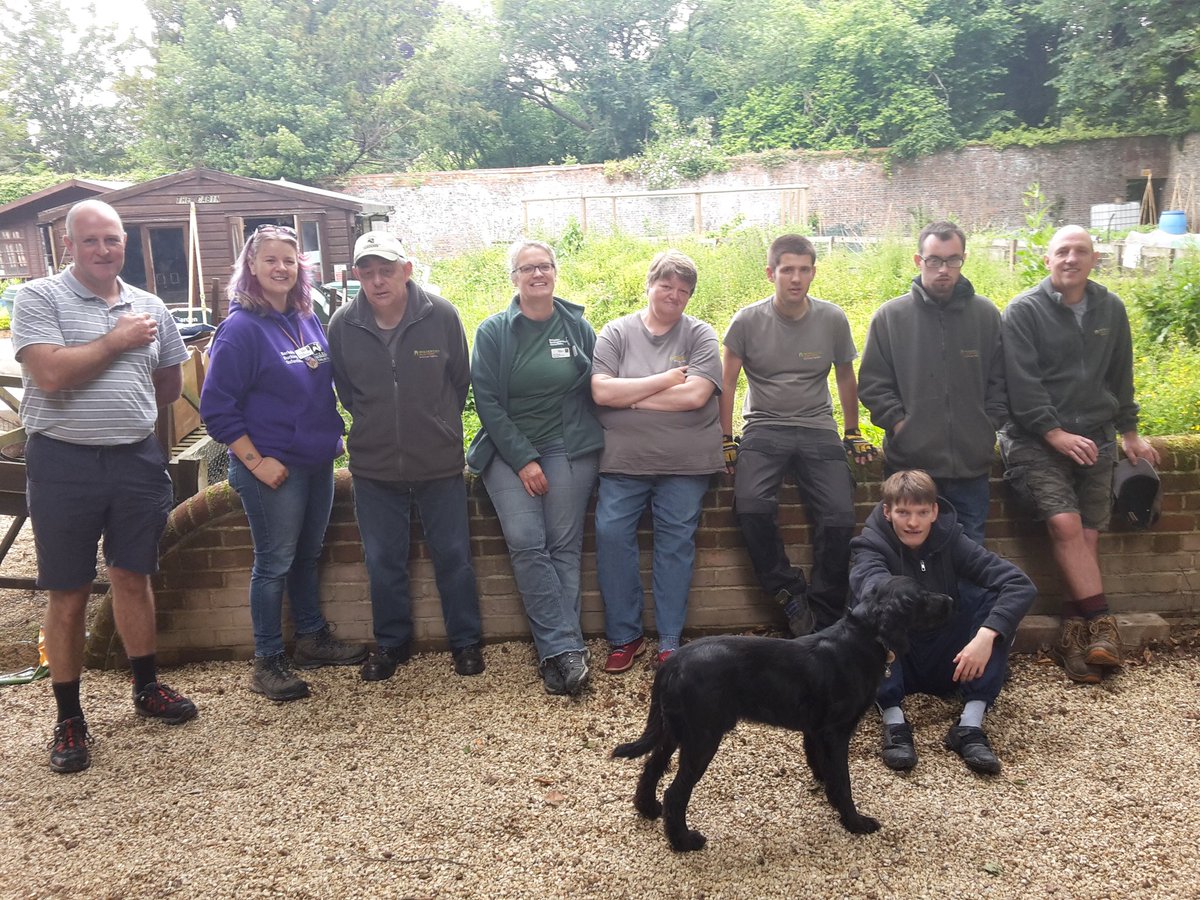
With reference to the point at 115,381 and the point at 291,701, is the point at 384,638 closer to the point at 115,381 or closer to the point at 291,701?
the point at 291,701

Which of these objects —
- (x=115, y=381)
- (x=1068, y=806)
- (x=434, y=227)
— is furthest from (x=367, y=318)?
(x=434, y=227)

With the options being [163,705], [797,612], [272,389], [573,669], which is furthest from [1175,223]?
[163,705]

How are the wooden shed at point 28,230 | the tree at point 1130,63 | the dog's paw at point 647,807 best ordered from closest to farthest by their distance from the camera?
the dog's paw at point 647,807 → the wooden shed at point 28,230 → the tree at point 1130,63

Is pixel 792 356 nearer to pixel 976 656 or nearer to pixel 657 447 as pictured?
pixel 657 447

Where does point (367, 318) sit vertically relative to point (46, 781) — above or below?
above

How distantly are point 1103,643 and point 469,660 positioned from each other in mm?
2647

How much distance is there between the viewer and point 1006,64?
30.9 m

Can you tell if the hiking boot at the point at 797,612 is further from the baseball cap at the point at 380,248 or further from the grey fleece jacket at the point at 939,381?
the baseball cap at the point at 380,248

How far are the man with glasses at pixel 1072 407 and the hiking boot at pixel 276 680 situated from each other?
10.5ft

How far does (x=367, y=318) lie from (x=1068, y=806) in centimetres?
309

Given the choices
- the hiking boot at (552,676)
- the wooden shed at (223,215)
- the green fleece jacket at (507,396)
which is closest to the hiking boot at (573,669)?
the hiking boot at (552,676)

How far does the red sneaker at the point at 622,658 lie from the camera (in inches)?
Result: 156

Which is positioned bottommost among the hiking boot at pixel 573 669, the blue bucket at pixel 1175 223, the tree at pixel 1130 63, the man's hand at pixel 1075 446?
the hiking boot at pixel 573 669

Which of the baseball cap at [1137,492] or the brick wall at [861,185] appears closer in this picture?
the baseball cap at [1137,492]
